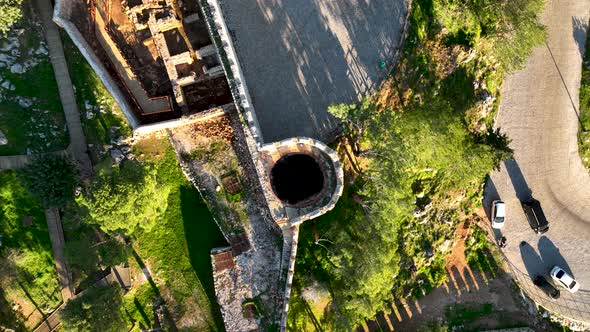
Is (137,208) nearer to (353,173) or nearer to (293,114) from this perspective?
(293,114)

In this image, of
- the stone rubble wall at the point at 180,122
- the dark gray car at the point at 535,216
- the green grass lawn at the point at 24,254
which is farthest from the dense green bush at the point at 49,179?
the dark gray car at the point at 535,216

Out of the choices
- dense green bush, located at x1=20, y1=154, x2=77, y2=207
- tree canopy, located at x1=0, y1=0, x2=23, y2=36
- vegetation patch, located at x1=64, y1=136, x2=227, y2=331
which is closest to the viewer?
tree canopy, located at x1=0, y1=0, x2=23, y2=36

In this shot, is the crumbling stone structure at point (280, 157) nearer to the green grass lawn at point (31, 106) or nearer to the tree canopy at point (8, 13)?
the tree canopy at point (8, 13)

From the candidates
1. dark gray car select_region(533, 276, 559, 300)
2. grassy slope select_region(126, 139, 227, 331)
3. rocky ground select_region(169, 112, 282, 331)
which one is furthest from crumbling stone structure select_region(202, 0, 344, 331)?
dark gray car select_region(533, 276, 559, 300)

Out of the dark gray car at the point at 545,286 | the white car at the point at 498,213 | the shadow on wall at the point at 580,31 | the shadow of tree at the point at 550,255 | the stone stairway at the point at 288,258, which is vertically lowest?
the dark gray car at the point at 545,286

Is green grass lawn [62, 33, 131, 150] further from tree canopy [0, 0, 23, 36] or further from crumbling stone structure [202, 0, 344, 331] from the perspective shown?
crumbling stone structure [202, 0, 344, 331]

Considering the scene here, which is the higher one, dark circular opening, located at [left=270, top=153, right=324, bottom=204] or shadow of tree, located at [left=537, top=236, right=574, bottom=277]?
dark circular opening, located at [left=270, top=153, right=324, bottom=204]

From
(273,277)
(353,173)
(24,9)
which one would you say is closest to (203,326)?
(273,277)
